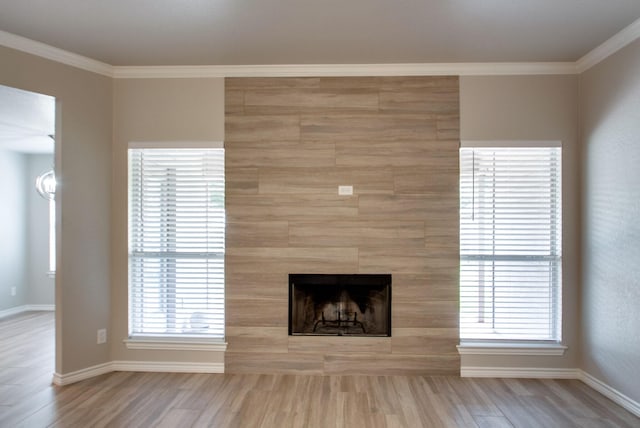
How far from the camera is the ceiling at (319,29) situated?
8.45ft

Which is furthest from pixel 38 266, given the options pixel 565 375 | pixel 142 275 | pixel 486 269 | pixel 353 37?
pixel 565 375

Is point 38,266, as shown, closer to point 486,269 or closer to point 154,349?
point 154,349

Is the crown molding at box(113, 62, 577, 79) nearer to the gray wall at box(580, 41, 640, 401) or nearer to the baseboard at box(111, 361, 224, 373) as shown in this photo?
the gray wall at box(580, 41, 640, 401)

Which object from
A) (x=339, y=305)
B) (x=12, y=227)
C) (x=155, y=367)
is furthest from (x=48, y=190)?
(x=339, y=305)

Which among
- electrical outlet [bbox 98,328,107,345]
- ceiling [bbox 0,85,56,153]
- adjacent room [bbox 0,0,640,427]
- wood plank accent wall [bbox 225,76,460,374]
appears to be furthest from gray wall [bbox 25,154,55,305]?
wood plank accent wall [bbox 225,76,460,374]

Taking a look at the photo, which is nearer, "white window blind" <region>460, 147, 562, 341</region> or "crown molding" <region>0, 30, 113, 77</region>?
"crown molding" <region>0, 30, 113, 77</region>

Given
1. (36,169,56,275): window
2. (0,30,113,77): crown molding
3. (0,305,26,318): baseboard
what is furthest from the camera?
(36,169,56,275): window

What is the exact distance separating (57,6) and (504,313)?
4.33 metres

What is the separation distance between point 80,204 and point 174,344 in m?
1.56

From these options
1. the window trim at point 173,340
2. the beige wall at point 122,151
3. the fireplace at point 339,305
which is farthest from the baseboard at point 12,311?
the fireplace at point 339,305

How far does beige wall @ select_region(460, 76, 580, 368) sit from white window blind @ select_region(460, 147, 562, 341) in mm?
84

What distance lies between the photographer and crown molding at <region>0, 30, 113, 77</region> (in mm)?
3016

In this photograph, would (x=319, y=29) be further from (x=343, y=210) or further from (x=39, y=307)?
(x=39, y=307)

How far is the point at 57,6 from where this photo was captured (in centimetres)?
258
